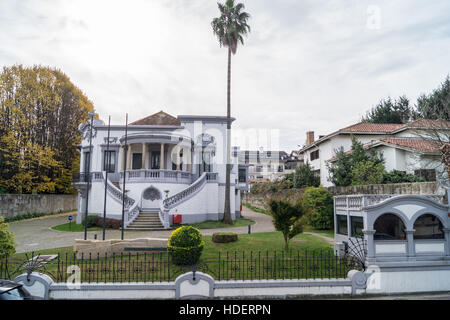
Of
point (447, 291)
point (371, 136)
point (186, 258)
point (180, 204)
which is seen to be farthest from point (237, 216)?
point (447, 291)

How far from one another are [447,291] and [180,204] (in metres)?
17.5

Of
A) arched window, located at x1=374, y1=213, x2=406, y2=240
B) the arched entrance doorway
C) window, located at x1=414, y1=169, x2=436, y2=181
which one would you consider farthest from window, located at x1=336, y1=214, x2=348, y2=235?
the arched entrance doorway

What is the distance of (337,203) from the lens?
13.2 metres

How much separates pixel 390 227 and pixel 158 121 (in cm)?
2476

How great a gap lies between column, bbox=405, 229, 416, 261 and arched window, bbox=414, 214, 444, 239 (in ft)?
1.34

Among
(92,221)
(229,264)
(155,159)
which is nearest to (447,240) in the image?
(229,264)

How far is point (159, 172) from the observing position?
24.7 meters

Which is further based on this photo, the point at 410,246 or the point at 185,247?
the point at 185,247

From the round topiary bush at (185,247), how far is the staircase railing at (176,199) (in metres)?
10.1

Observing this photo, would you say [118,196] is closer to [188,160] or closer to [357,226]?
[188,160]

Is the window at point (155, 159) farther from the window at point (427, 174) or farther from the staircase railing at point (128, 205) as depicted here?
the window at point (427, 174)

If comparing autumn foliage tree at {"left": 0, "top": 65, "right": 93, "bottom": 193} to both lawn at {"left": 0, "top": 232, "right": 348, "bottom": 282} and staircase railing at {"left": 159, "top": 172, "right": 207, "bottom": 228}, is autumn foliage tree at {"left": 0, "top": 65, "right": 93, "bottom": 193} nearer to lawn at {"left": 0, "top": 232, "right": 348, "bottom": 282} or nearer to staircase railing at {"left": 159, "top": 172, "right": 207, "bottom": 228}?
staircase railing at {"left": 159, "top": 172, "right": 207, "bottom": 228}
